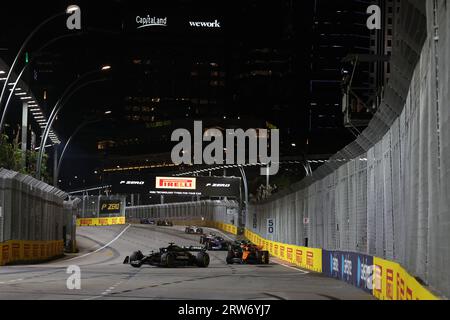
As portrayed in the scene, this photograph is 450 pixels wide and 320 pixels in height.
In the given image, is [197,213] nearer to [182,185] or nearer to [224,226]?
[224,226]

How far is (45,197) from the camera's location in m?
49.1

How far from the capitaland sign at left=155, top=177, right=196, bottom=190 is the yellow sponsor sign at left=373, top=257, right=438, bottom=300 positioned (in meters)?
79.6

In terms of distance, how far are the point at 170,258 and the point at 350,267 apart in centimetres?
1335

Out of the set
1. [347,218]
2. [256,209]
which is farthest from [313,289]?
[256,209]

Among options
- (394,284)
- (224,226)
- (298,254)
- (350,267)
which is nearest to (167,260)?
(298,254)

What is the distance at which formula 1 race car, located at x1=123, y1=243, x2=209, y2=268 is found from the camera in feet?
119

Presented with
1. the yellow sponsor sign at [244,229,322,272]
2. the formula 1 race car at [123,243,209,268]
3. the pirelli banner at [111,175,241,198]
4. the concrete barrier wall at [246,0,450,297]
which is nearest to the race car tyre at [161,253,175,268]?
the formula 1 race car at [123,243,209,268]

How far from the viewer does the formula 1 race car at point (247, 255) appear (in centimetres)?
4291

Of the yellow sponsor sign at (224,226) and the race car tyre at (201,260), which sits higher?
the race car tyre at (201,260)

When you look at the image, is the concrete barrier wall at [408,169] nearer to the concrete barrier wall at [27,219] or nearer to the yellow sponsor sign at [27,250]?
the yellow sponsor sign at [27,250]

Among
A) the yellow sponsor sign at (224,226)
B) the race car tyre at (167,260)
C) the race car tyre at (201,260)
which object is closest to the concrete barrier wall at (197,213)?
the yellow sponsor sign at (224,226)

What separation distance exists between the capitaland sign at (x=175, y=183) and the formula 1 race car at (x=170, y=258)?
2362 inches
